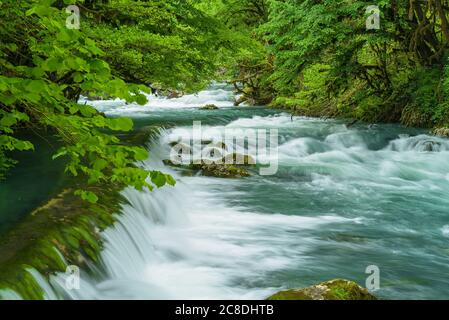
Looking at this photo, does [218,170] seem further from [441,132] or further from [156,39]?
[441,132]

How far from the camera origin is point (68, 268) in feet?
14.6

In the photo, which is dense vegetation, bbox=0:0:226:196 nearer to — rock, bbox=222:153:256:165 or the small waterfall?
rock, bbox=222:153:256:165

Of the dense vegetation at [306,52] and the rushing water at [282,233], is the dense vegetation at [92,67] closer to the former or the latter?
the dense vegetation at [306,52]

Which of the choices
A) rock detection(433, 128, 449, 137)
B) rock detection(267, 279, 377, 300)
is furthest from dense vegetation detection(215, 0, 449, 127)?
rock detection(267, 279, 377, 300)

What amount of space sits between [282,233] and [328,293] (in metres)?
3.06

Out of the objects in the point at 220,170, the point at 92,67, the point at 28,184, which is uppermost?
the point at 92,67

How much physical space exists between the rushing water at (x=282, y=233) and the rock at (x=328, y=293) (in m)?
0.84

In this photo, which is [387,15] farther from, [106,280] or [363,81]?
[106,280]

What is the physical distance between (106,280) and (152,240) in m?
1.77

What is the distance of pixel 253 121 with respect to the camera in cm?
2003

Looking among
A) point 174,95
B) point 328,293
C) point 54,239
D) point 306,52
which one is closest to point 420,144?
point 306,52

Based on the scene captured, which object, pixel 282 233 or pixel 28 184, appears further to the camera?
pixel 282 233

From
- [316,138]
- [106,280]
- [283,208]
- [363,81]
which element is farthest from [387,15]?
[106,280]

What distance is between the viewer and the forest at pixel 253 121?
2.87 meters
